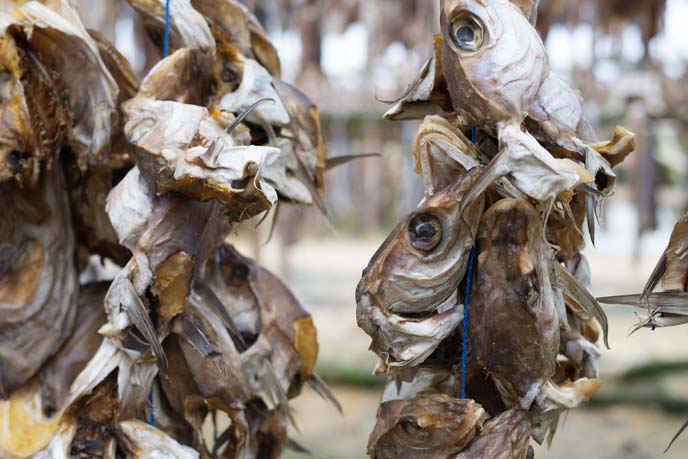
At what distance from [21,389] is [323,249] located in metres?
8.44

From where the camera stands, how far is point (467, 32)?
80 cm

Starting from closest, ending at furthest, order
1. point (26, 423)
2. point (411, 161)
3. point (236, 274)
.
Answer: point (26, 423) → point (236, 274) → point (411, 161)

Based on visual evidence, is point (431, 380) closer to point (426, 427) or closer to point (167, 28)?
point (426, 427)

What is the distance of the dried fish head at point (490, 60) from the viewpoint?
770mm

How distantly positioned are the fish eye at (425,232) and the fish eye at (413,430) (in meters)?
0.20

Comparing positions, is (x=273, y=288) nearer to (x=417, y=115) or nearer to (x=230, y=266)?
(x=230, y=266)

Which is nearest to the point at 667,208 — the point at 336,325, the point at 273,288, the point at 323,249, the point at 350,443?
the point at 323,249

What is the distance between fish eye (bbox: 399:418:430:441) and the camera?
33.7 inches

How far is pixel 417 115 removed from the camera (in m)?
0.91

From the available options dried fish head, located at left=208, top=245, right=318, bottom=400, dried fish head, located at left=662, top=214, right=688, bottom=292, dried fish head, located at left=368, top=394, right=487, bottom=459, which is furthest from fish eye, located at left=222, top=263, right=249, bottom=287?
dried fish head, located at left=662, top=214, right=688, bottom=292

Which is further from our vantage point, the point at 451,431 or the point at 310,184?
the point at 310,184

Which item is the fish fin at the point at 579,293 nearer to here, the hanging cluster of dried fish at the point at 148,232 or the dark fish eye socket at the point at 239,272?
the hanging cluster of dried fish at the point at 148,232

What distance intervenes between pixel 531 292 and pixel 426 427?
0.61ft

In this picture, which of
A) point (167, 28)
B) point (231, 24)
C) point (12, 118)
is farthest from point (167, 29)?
point (12, 118)
